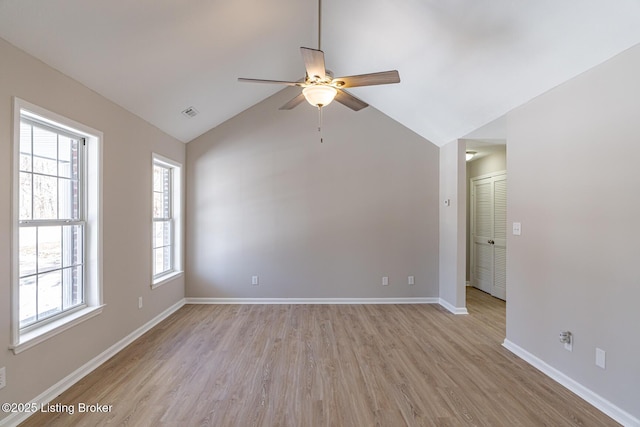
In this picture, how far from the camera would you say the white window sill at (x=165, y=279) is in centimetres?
374

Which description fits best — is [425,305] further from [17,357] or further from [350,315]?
[17,357]

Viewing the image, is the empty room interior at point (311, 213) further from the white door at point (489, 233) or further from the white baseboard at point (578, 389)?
the white door at point (489, 233)

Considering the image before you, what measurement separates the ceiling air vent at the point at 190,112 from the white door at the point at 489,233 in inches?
186

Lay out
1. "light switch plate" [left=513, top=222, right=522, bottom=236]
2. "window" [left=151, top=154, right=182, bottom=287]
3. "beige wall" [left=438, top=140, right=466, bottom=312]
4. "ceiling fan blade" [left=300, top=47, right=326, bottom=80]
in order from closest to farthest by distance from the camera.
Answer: "ceiling fan blade" [left=300, top=47, right=326, bottom=80] < "light switch plate" [left=513, top=222, right=522, bottom=236] < "window" [left=151, top=154, right=182, bottom=287] < "beige wall" [left=438, top=140, right=466, bottom=312]

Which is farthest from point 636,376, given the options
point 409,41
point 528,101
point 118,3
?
point 118,3

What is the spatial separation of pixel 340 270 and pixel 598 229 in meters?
3.12

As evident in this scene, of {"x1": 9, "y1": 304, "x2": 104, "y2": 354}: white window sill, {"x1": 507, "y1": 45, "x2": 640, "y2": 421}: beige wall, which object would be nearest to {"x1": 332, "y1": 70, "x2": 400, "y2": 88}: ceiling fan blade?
{"x1": 507, "y1": 45, "x2": 640, "y2": 421}: beige wall

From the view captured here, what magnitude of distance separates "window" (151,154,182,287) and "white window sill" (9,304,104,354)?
1.22 meters

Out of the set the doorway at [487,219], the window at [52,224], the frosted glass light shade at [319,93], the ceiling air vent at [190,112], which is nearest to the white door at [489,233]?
the doorway at [487,219]

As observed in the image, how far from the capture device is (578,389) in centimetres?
228

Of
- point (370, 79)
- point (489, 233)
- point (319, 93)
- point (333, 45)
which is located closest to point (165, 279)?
point (319, 93)

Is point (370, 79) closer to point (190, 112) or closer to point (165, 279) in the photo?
point (190, 112)

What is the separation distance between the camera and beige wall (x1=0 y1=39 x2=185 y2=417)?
6.17ft

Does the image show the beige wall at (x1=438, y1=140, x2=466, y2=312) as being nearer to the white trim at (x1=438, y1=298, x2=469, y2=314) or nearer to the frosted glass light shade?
the white trim at (x1=438, y1=298, x2=469, y2=314)
